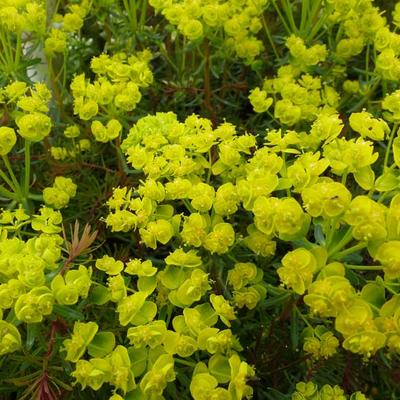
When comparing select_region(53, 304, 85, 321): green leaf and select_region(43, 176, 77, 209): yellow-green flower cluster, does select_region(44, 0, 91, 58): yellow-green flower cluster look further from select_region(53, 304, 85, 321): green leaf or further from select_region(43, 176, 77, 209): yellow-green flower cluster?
select_region(53, 304, 85, 321): green leaf

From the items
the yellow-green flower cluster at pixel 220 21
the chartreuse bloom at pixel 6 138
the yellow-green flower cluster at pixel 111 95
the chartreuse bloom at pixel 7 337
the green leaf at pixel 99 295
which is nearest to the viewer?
the chartreuse bloom at pixel 7 337

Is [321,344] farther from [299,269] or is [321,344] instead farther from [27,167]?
[27,167]

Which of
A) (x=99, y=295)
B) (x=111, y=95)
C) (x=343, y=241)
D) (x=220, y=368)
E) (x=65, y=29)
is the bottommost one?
(x=220, y=368)

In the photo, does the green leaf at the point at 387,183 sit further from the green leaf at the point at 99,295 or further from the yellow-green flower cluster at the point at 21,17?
the yellow-green flower cluster at the point at 21,17

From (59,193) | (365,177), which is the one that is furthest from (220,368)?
(59,193)

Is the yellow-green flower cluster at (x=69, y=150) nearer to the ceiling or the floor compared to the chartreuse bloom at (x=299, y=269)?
nearer to the floor

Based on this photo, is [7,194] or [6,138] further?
[7,194]

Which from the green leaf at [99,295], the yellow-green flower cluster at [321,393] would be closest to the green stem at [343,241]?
the yellow-green flower cluster at [321,393]

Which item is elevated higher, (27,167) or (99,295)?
(27,167)
